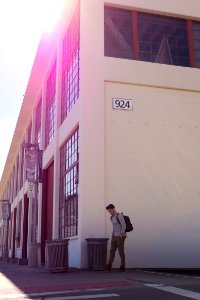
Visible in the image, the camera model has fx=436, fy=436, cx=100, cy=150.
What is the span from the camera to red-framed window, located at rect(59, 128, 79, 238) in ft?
47.9

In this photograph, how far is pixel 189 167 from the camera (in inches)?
568

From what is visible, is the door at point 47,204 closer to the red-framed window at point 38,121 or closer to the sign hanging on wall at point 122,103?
the red-framed window at point 38,121

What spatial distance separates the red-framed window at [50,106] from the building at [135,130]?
3320mm

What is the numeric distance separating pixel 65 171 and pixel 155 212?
4389 mm

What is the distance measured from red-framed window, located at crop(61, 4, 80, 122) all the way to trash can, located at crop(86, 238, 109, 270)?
5.41 meters

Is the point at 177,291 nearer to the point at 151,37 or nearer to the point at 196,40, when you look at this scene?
the point at 151,37

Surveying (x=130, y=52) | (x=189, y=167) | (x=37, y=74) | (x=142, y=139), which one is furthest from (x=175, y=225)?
(x=37, y=74)

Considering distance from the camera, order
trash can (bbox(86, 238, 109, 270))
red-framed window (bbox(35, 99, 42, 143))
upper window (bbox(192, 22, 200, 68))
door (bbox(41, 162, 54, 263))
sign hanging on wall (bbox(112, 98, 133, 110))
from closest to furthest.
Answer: trash can (bbox(86, 238, 109, 270))
sign hanging on wall (bbox(112, 98, 133, 110))
upper window (bbox(192, 22, 200, 68))
door (bbox(41, 162, 54, 263))
red-framed window (bbox(35, 99, 42, 143))

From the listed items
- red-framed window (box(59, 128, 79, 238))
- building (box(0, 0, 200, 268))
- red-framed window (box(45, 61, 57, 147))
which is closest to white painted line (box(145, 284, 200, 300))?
building (box(0, 0, 200, 268))

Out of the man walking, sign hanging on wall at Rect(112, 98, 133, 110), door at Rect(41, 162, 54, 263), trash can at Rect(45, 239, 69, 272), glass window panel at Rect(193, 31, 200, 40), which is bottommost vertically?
trash can at Rect(45, 239, 69, 272)

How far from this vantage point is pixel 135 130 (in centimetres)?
1413

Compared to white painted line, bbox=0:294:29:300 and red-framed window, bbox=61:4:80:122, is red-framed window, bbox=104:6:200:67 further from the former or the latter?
white painted line, bbox=0:294:29:300

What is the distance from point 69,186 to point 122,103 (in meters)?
3.70

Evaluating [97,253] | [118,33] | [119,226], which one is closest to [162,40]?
[118,33]
